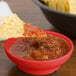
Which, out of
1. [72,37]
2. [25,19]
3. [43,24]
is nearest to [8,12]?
[25,19]

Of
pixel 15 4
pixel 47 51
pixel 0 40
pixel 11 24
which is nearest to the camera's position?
pixel 47 51

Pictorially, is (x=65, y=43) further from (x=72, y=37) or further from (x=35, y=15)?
(x=35, y=15)

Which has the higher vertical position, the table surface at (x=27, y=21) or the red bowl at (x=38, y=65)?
the red bowl at (x=38, y=65)

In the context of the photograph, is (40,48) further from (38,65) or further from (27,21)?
(27,21)

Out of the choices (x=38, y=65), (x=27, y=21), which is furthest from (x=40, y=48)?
(x=27, y=21)

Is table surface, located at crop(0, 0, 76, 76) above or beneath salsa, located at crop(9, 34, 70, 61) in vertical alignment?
beneath
